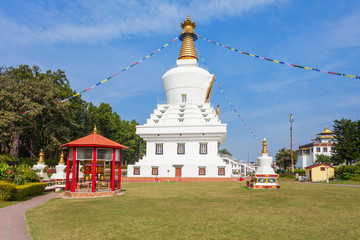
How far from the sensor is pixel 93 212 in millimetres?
10914

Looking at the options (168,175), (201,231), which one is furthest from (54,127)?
(201,231)

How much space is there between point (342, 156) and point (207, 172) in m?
23.1

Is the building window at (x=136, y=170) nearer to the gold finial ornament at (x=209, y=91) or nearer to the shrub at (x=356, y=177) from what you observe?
the gold finial ornament at (x=209, y=91)

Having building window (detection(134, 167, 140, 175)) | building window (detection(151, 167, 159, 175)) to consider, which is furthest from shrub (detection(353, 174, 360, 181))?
building window (detection(134, 167, 140, 175))

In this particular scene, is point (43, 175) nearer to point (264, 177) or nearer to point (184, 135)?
point (184, 135)

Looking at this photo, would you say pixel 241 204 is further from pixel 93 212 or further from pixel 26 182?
pixel 26 182

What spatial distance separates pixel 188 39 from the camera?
148ft

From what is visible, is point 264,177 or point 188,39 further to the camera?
point 188,39

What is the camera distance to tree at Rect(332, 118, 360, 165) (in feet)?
128

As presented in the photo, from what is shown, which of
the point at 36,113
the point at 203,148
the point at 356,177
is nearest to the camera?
the point at 356,177

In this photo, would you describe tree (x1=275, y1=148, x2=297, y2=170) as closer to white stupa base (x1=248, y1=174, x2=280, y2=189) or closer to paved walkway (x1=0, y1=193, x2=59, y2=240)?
white stupa base (x1=248, y1=174, x2=280, y2=189)

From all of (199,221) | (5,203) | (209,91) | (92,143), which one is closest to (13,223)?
(5,203)

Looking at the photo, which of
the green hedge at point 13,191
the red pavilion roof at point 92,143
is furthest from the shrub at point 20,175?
the red pavilion roof at point 92,143

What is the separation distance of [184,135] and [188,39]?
1907cm
